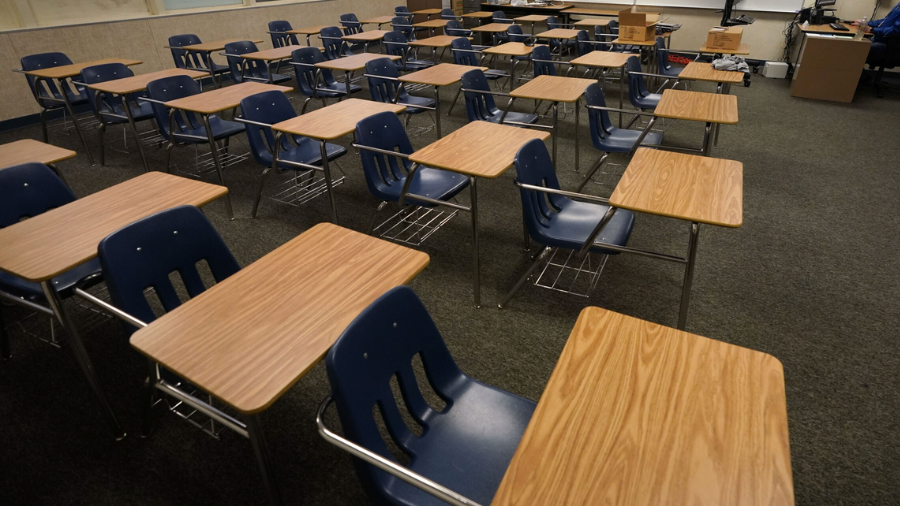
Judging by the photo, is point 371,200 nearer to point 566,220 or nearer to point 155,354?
point 566,220

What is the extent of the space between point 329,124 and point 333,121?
0.21ft

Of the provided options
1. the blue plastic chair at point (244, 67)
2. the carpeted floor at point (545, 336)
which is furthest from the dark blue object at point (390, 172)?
the blue plastic chair at point (244, 67)

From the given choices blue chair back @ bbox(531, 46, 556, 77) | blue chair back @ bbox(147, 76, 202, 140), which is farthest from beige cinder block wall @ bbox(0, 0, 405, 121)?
blue chair back @ bbox(531, 46, 556, 77)

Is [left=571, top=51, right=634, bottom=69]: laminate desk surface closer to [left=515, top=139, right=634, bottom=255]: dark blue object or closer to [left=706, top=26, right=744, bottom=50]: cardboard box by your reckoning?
[left=706, top=26, right=744, bottom=50]: cardboard box

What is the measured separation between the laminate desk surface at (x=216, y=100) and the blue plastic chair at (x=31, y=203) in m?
1.26

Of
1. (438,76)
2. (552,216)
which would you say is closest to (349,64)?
(438,76)

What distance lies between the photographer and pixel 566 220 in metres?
2.58

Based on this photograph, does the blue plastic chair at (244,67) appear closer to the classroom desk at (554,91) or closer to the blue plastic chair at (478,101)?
the blue plastic chair at (478,101)

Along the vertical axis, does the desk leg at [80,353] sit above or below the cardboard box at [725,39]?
below

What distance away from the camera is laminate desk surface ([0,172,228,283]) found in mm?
1652

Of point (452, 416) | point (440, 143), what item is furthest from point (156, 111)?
point (452, 416)

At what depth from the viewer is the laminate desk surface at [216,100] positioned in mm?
3426

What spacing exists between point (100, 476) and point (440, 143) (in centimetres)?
208

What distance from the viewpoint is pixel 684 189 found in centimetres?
212
